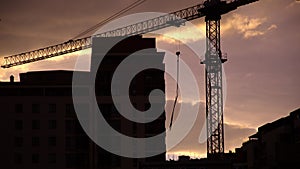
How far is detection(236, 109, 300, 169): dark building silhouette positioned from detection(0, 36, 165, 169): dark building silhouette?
19782 millimetres

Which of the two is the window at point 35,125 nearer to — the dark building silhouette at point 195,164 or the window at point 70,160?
the window at point 70,160

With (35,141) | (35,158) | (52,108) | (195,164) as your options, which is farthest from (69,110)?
(195,164)

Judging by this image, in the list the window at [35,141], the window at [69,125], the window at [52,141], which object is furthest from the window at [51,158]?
the window at [69,125]

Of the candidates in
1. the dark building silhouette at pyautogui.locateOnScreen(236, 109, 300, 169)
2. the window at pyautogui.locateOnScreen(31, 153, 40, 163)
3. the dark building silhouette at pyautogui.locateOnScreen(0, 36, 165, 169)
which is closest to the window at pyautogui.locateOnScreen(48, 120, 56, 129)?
the dark building silhouette at pyautogui.locateOnScreen(0, 36, 165, 169)

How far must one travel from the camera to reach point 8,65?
191 metres

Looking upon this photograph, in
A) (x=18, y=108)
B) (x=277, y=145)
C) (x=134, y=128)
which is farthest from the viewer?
(x=134, y=128)

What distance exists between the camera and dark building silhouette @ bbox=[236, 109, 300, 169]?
10576cm

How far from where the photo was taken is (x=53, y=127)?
157 metres

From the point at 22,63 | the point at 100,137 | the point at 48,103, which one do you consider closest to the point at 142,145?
the point at 100,137

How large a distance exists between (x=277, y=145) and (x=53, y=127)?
56811mm

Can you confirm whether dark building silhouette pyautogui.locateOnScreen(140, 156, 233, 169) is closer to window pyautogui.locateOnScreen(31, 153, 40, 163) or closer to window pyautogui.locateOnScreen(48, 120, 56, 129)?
window pyautogui.locateOnScreen(31, 153, 40, 163)

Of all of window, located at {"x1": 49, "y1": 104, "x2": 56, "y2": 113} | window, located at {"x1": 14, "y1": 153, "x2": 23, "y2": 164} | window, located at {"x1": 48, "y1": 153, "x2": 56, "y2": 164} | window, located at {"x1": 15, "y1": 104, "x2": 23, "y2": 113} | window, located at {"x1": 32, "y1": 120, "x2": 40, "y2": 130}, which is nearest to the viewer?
window, located at {"x1": 14, "y1": 153, "x2": 23, "y2": 164}

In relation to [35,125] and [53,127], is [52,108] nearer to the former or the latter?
[53,127]

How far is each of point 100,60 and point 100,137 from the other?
1935cm
